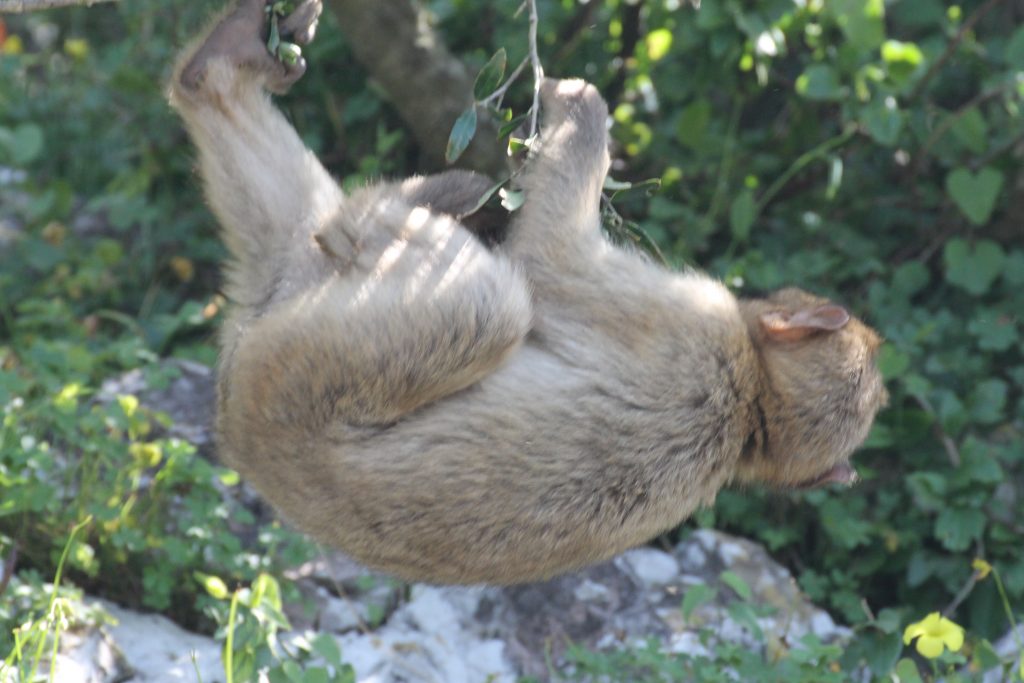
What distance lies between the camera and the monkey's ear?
3.90m

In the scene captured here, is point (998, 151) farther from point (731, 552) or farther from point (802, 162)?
point (731, 552)

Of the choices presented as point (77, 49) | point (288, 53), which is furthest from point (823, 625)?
point (77, 49)

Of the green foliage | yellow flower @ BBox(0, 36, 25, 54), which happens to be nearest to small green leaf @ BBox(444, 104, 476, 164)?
the green foliage

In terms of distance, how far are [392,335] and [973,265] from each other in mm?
3159

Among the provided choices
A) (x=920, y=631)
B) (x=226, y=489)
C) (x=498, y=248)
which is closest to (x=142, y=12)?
(x=226, y=489)

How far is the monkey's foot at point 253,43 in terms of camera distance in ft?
13.0

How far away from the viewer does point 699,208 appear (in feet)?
20.0

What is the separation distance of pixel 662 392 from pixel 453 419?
607 millimetres

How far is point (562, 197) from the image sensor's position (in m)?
3.76

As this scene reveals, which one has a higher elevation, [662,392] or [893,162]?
[662,392]

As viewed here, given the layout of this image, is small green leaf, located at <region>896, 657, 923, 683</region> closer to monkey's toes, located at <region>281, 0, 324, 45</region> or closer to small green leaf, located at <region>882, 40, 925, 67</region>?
monkey's toes, located at <region>281, 0, 324, 45</region>

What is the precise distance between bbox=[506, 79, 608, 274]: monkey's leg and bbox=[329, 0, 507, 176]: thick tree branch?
183 centimetres

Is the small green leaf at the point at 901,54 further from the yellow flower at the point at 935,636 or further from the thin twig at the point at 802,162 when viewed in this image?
the yellow flower at the point at 935,636

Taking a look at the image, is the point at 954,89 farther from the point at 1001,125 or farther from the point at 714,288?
the point at 714,288
